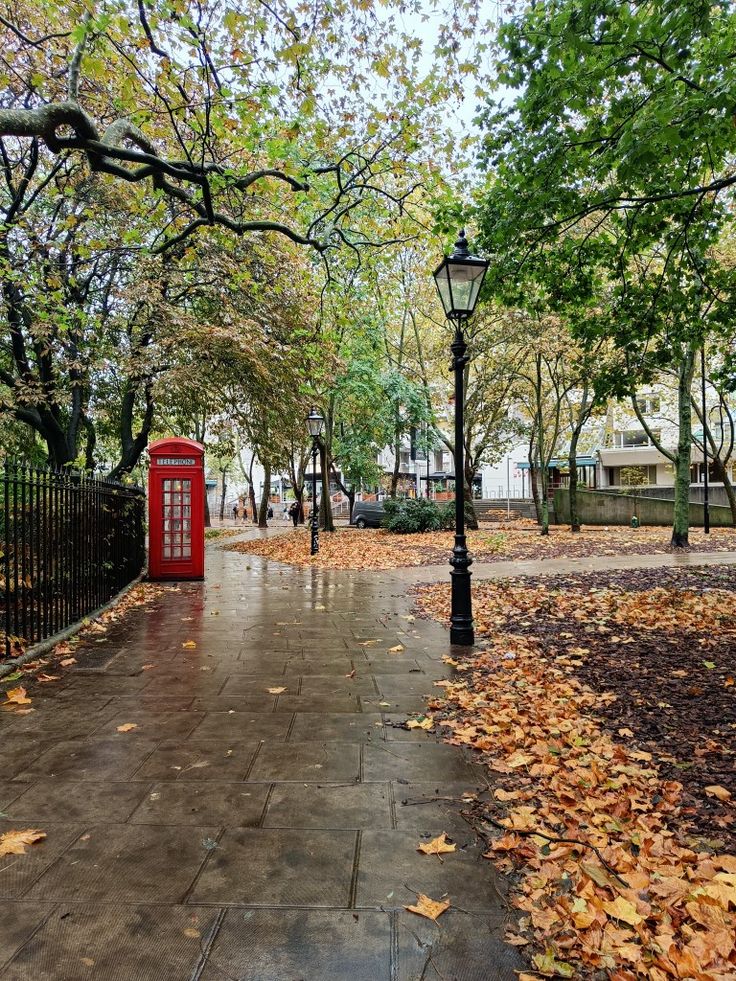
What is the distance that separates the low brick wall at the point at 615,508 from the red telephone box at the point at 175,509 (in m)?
23.6

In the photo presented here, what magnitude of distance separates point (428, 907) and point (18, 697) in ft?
13.2

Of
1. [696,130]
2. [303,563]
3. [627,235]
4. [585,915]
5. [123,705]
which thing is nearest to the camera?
[585,915]

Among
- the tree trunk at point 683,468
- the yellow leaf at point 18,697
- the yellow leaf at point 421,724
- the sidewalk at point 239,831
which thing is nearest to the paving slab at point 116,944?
the sidewalk at point 239,831

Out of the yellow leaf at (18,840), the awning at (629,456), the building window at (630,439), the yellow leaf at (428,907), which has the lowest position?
the yellow leaf at (428,907)

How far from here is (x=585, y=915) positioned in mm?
2350

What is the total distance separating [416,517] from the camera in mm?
25109

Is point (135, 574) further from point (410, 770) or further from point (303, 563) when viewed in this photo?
point (410, 770)

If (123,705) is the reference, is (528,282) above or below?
above

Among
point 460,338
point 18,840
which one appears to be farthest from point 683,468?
point 18,840

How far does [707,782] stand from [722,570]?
380 inches

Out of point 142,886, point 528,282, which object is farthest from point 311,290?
point 142,886

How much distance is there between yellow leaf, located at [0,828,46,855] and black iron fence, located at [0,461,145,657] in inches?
129

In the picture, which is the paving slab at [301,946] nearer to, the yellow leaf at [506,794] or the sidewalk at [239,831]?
the sidewalk at [239,831]

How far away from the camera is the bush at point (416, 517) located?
2497 cm
